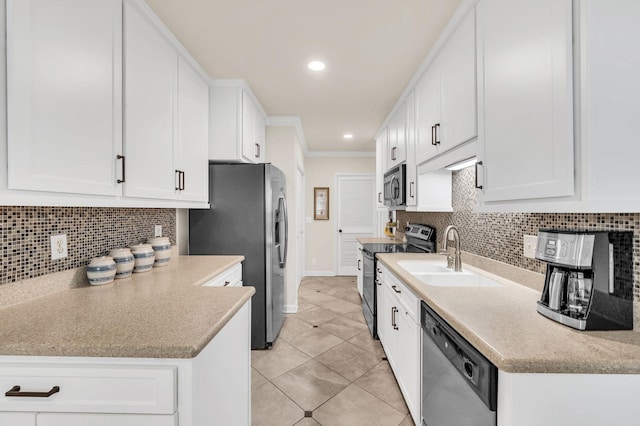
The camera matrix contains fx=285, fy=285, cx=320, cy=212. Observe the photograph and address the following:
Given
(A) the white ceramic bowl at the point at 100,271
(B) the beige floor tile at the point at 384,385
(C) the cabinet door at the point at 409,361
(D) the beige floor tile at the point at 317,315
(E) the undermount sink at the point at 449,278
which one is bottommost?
(B) the beige floor tile at the point at 384,385

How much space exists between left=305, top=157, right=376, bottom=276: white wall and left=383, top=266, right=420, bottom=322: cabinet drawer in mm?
3356

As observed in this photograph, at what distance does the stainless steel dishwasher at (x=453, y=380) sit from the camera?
89cm

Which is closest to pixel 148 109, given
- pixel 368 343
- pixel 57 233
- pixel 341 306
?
pixel 57 233

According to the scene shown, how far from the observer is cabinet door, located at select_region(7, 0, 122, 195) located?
2.99 feet

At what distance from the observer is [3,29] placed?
2.90 ft

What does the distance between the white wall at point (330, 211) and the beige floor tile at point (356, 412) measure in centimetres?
357

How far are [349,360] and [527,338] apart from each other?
1.82 m

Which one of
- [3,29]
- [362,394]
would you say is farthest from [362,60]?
[362,394]

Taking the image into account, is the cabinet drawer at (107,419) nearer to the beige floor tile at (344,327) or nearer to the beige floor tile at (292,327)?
the beige floor tile at (292,327)

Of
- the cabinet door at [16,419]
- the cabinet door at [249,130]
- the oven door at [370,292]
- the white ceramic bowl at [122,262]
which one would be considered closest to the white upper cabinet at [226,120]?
the cabinet door at [249,130]

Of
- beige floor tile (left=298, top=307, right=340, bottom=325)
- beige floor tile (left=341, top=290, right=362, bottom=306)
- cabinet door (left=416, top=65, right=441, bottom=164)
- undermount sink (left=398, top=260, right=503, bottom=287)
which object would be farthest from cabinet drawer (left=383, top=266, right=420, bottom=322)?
beige floor tile (left=341, top=290, right=362, bottom=306)

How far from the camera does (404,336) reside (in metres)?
1.81

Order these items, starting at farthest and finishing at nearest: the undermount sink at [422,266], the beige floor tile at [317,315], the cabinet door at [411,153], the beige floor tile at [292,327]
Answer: the beige floor tile at [317,315]
the beige floor tile at [292,327]
the cabinet door at [411,153]
the undermount sink at [422,266]

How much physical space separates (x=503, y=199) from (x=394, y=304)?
3.75 feet
